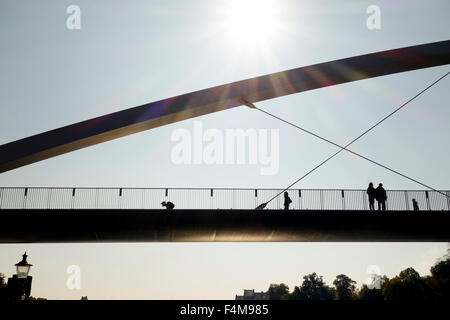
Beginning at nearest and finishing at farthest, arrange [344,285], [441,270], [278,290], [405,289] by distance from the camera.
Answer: [405,289] < [441,270] < [344,285] < [278,290]

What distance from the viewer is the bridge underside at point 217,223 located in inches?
953

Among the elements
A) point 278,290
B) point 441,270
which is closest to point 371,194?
point 441,270

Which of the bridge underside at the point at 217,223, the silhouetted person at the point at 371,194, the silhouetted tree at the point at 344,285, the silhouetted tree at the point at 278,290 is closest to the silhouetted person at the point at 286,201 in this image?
the bridge underside at the point at 217,223

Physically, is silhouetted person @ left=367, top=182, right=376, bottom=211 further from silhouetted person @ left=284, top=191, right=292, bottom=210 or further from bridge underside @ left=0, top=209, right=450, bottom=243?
silhouetted person @ left=284, top=191, right=292, bottom=210

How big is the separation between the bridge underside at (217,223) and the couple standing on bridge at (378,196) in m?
1.03

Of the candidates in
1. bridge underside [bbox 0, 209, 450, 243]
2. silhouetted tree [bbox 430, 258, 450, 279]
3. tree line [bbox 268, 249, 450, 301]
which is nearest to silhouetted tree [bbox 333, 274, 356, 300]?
tree line [bbox 268, 249, 450, 301]

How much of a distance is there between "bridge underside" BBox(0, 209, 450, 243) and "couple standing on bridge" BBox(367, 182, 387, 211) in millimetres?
1030

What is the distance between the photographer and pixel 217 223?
24.8 meters

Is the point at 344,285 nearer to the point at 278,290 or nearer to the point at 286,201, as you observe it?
the point at 278,290

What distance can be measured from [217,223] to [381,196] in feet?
28.9

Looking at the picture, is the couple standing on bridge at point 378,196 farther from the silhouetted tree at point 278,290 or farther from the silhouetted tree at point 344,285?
the silhouetted tree at point 278,290

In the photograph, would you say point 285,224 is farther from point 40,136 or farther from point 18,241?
point 18,241
